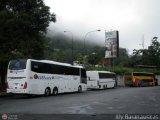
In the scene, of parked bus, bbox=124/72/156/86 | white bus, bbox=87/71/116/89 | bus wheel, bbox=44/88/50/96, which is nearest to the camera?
bus wheel, bbox=44/88/50/96

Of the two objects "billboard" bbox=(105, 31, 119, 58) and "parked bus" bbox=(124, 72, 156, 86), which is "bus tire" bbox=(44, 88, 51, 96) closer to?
"parked bus" bbox=(124, 72, 156, 86)

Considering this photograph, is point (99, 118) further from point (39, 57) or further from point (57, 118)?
point (39, 57)

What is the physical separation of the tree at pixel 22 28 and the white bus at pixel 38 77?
357cm

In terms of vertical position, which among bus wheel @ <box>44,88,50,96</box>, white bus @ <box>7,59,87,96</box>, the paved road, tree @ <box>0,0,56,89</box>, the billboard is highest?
the billboard

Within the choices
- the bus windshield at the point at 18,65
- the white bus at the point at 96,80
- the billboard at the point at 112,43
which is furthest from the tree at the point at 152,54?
the bus windshield at the point at 18,65

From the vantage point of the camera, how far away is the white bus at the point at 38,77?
3000cm

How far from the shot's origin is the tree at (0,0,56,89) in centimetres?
3475

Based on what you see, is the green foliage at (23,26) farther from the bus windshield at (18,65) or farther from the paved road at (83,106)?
the paved road at (83,106)

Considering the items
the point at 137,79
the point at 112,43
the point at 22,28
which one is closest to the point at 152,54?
the point at 112,43

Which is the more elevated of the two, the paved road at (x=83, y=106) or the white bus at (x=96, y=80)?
the white bus at (x=96, y=80)

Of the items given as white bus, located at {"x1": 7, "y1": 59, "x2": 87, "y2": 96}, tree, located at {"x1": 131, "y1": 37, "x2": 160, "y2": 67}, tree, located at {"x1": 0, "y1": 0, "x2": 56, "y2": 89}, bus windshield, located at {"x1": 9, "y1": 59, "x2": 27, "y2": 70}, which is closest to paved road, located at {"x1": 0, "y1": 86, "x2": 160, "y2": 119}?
white bus, located at {"x1": 7, "y1": 59, "x2": 87, "y2": 96}

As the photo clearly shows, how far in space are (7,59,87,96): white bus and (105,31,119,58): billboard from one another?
138 ft

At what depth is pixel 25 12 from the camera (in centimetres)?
3616

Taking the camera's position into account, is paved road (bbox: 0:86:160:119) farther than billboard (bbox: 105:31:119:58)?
No
